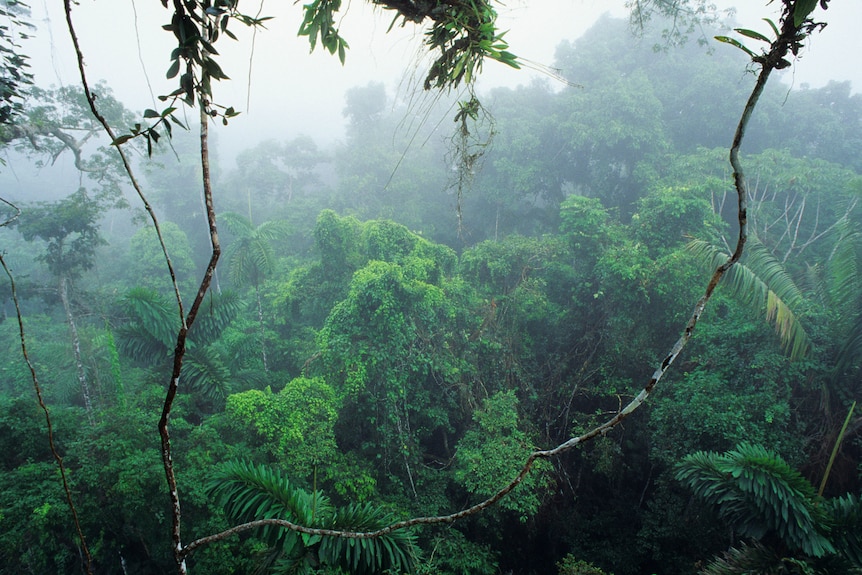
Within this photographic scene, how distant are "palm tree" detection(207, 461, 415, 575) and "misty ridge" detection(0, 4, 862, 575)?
0.8 inches

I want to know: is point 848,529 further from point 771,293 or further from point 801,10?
point 801,10

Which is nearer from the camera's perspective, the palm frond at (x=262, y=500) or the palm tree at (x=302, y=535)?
the palm tree at (x=302, y=535)

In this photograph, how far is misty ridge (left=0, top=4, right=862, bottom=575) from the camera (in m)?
3.39

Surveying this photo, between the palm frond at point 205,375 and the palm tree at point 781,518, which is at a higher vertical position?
the palm tree at point 781,518

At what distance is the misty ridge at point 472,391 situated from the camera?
3389mm

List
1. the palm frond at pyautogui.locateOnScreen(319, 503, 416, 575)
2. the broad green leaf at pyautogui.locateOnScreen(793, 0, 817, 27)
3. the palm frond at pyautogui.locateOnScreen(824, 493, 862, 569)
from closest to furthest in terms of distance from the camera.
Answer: the broad green leaf at pyautogui.locateOnScreen(793, 0, 817, 27) → the palm frond at pyautogui.locateOnScreen(319, 503, 416, 575) → the palm frond at pyautogui.locateOnScreen(824, 493, 862, 569)

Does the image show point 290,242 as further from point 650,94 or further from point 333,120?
point 333,120

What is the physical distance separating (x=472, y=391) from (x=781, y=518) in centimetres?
395

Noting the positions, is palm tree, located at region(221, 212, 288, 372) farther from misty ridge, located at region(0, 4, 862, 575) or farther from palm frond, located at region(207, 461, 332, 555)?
palm frond, located at region(207, 461, 332, 555)

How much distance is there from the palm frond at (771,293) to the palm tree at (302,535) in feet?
15.6

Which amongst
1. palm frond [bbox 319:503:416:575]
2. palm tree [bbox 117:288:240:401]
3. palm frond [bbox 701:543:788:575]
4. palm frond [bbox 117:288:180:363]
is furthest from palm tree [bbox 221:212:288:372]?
palm frond [bbox 701:543:788:575]

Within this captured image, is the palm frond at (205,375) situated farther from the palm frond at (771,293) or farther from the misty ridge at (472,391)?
the palm frond at (771,293)

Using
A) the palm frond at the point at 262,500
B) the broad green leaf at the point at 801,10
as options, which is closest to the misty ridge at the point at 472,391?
the palm frond at the point at 262,500

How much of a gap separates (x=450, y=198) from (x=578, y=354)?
8.65m
